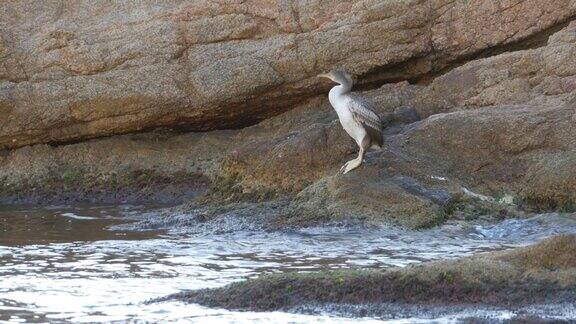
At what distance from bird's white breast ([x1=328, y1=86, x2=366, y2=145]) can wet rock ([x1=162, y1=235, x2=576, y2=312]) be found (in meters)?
4.02

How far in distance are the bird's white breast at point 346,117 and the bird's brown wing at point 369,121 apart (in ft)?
0.16

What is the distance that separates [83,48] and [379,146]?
4408 millimetres

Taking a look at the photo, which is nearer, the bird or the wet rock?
the wet rock

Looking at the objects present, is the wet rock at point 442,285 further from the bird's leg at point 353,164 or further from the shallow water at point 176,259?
the bird's leg at point 353,164

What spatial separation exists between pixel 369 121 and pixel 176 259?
104 inches

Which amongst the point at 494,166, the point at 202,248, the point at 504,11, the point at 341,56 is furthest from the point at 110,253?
the point at 504,11

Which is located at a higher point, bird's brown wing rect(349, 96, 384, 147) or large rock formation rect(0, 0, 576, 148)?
large rock formation rect(0, 0, 576, 148)

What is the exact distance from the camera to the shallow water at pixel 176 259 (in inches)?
315

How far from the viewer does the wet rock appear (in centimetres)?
746

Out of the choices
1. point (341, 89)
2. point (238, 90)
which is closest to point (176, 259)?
point (341, 89)

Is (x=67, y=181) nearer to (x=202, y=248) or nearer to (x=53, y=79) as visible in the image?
(x=53, y=79)

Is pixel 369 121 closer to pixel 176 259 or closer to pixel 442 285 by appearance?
pixel 176 259

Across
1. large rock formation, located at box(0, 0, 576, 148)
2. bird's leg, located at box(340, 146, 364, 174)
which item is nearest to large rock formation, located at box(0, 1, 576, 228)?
large rock formation, located at box(0, 0, 576, 148)

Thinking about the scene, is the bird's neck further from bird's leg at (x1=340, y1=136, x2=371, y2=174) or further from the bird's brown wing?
bird's leg at (x1=340, y1=136, x2=371, y2=174)
